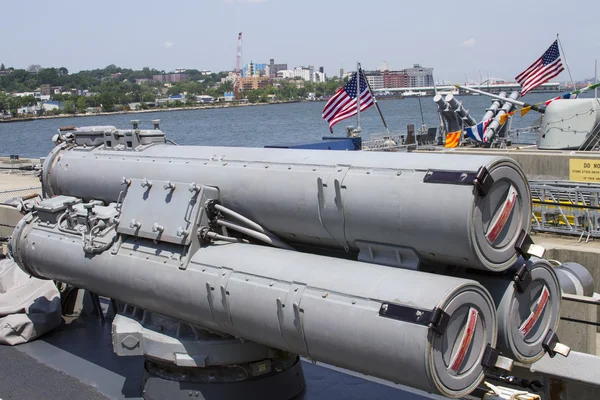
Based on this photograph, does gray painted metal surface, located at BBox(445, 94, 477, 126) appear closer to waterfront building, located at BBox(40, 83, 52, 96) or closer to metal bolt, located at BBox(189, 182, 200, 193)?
metal bolt, located at BBox(189, 182, 200, 193)

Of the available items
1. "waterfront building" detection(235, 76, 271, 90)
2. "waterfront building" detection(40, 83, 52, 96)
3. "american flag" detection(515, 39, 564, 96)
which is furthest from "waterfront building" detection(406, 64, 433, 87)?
"american flag" detection(515, 39, 564, 96)

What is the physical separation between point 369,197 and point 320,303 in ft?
2.73

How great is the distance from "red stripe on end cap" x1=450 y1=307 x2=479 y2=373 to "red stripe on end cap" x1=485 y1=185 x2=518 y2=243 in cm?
53

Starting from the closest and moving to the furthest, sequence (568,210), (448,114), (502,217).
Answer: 1. (502,217)
2. (568,210)
3. (448,114)

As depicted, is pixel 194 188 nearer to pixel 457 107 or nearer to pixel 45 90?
pixel 457 107

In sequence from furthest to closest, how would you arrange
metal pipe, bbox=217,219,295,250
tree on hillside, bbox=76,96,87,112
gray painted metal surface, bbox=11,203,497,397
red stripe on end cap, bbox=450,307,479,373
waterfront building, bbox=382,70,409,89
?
waterfront building, bbox=382,70,409,89
tree on hillside, bbox=76,96,87,112
metal pipe, bbox=217,219,295,250
red stripe on end cap, bbox=450,307,479,373
gray painted metal surface, bbox=11,203,497,397

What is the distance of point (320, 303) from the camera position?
4.83 m

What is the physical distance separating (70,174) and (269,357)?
132 inches

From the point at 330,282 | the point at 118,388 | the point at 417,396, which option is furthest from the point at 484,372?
the point at 118,388

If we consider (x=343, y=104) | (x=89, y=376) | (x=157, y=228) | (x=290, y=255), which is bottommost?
(x=89, y=376)

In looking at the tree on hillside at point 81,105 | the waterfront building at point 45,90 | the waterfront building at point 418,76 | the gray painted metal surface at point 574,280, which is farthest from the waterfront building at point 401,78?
the gray painted metal surface at point 574,280

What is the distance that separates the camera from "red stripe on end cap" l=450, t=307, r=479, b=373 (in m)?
4.52

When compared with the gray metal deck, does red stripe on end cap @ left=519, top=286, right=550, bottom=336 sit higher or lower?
higher

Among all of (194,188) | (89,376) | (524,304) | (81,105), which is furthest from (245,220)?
(81,105)
